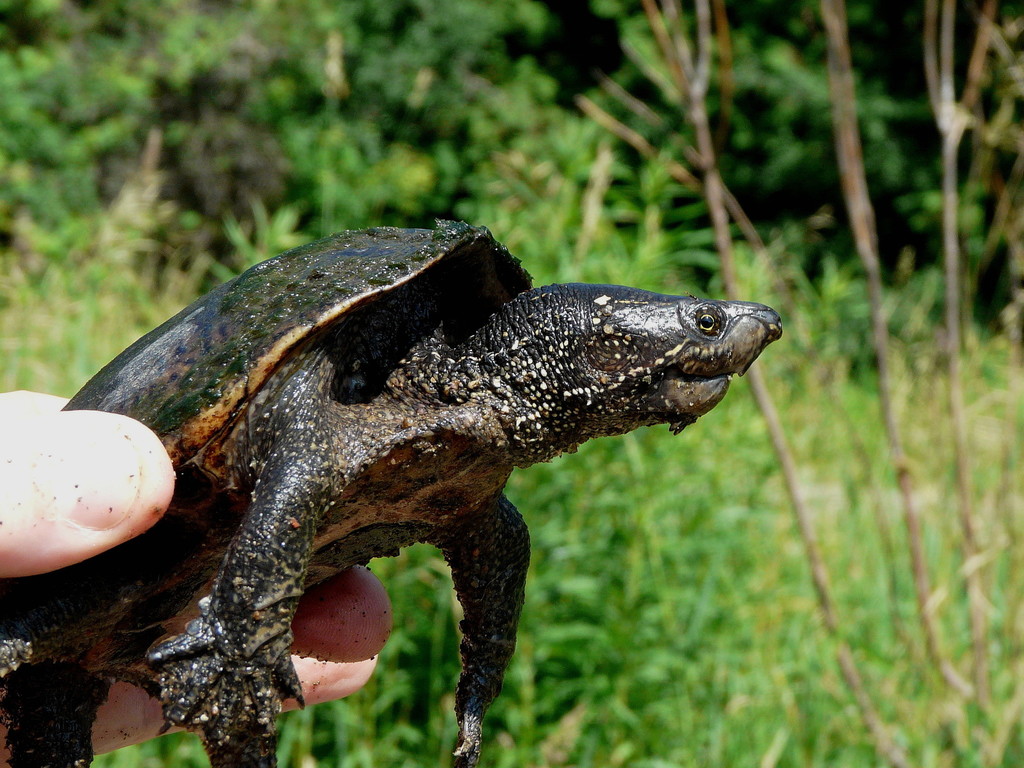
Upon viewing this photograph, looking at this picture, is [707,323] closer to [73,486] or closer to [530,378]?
[530,378]

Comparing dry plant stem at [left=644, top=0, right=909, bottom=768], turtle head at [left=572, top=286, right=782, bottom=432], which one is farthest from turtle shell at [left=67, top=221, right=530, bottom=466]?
dry plant stem at [left=644, top=0, right=909, bottom=768]

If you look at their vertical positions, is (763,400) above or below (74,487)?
below

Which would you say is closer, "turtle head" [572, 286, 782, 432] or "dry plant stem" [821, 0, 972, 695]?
"turtle head" [572, 286, 782, 432]

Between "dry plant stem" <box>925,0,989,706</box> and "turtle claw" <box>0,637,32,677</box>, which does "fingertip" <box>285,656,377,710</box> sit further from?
"dry plant stem" <box>925,0,989,706</box>

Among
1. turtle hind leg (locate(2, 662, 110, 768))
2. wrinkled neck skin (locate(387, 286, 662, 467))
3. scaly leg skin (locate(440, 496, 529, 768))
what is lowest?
turtle hind leg (locate(2, 662, 110, 768))

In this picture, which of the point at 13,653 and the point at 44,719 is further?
the point at 44,719

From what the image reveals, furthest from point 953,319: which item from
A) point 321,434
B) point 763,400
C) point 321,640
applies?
point 321,434

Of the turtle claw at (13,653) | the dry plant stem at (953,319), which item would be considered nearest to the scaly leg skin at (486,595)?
the turtle claw at (13,653)
